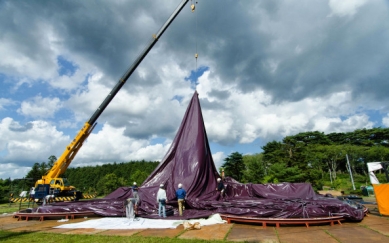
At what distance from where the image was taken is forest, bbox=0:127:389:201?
93.4 feet

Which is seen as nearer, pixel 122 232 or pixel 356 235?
pixel 356 235

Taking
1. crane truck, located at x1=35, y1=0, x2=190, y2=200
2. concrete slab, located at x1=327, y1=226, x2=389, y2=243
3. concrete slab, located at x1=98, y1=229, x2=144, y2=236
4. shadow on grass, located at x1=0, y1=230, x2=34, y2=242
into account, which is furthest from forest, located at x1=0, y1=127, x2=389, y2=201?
shadow on grass, located at x1=0, y1=230, x2=34, y2=242

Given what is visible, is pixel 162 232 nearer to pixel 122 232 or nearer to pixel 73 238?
pixel 122 232

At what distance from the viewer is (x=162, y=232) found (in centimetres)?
648

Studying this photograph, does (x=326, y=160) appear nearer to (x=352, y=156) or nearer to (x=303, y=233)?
(x=352, y=156)

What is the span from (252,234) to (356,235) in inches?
101

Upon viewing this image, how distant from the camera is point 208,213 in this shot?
26.9 feet

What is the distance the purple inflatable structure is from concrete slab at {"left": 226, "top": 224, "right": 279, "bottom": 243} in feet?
1.64

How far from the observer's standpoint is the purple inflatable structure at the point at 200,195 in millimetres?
7219

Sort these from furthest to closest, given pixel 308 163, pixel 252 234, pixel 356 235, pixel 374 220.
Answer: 1. pixel 308 163
2. pixel 374 220
3. pixel 252 234
4. pixel 356 235

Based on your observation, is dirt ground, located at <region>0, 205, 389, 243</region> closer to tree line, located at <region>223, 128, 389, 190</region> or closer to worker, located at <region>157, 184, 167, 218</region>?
worker, located at <region>157, 184, 167, 218</region>

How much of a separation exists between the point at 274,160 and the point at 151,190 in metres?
29.0

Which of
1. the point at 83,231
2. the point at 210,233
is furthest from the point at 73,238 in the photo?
the point at 210,233

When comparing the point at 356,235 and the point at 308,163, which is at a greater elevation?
the point at 308,163
